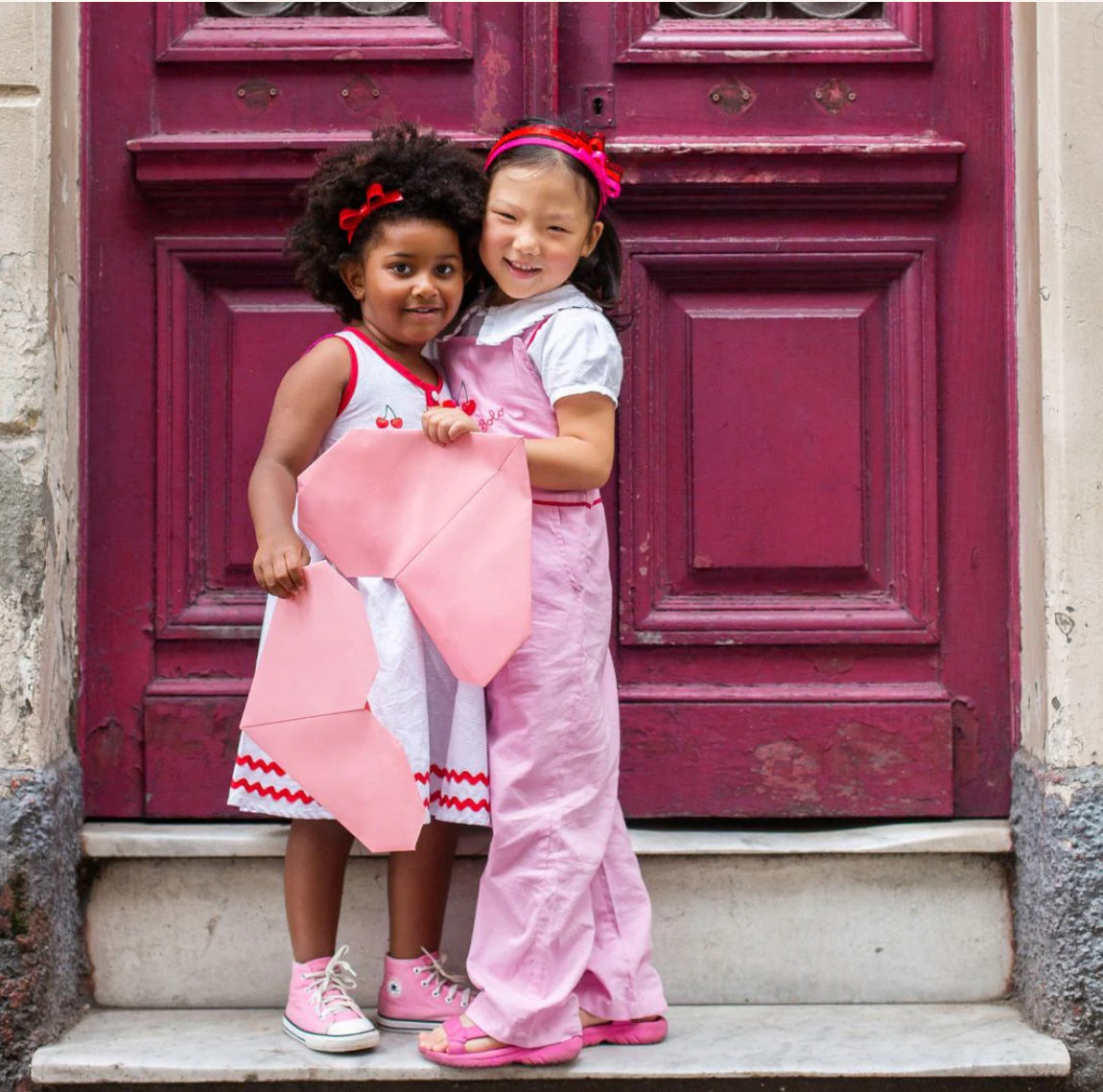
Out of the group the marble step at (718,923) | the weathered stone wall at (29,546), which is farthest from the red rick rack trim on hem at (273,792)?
the weathered stone wall at (29,546)

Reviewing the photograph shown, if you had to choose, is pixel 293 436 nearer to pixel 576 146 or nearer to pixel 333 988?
pixel 576 146

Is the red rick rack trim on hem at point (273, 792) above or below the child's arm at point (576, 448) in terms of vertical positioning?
below

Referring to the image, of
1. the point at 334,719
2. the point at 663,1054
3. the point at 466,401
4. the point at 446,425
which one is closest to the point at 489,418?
the point at 466,401

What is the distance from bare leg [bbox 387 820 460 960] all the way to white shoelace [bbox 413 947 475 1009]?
0.02 metres

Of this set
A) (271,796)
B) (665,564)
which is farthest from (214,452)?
(665,564)

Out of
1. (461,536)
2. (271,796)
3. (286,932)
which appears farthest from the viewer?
(286,932)

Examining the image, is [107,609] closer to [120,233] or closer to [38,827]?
[38,827]

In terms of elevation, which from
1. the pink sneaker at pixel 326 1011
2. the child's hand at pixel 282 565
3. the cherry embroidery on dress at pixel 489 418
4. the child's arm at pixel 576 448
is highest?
the cherry embroidery on dress at pixel 489 418

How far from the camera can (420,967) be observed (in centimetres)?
246

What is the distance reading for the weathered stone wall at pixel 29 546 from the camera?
2.38m

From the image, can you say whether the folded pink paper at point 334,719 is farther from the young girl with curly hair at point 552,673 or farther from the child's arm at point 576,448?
the child's arm at point 576,448

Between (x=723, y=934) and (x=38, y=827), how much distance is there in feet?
3.99

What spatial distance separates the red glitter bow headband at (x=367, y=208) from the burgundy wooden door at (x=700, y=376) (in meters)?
0.33

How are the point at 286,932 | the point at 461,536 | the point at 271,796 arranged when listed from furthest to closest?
the point at 286,932, the point at 271,796, the point at 461,536
